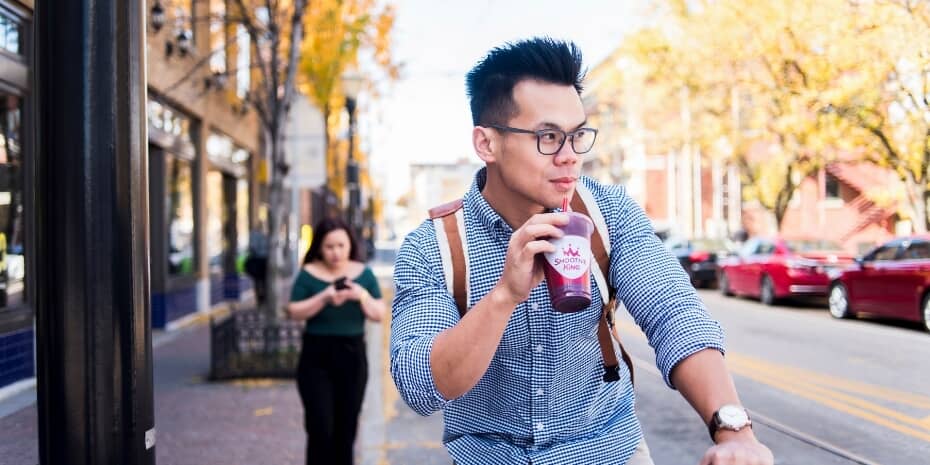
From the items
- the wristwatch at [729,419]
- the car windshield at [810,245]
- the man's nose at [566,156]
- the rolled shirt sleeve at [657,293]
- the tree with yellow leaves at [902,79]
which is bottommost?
the car windshield at [810,245]

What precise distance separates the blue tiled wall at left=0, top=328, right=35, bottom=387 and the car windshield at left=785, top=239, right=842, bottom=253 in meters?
15.1

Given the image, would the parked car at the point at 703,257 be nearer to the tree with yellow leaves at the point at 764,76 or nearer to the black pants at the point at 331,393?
the tree with yellow leaves at the point at 764,76

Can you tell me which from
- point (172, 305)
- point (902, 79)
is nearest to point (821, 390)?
point (902, 79)

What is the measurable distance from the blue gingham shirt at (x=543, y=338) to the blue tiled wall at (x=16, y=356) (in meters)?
7.32

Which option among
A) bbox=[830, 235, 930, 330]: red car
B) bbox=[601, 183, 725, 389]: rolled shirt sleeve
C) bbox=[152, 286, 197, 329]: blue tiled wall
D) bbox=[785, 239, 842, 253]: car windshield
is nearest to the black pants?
bbox=[601, 183, 725, 389]: rolled shirt sleeve

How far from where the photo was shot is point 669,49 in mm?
24766

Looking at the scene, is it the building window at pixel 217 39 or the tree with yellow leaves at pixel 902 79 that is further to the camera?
the building window at pixel 217 39

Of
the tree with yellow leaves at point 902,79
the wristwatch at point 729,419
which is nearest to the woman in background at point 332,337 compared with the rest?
the tree with yellow leaves at point 902,79

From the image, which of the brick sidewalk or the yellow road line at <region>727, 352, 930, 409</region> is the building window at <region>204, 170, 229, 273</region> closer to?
the brick sidewalk

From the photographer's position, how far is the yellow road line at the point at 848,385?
3891 millimetres

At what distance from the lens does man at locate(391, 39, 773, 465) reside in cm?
198

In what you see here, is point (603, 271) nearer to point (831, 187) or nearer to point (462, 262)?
point (462, 262)

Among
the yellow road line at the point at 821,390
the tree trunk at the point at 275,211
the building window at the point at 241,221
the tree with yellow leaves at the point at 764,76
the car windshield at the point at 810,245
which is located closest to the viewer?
the yellow road line at the point at 821,390

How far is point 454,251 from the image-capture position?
7.43 ft
